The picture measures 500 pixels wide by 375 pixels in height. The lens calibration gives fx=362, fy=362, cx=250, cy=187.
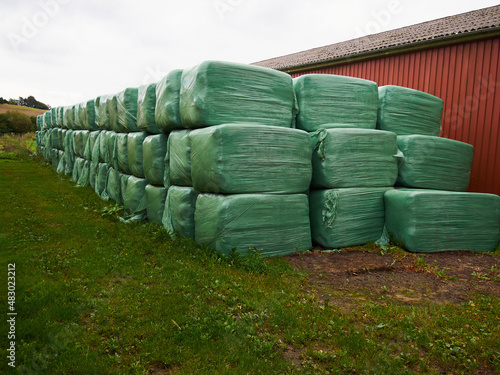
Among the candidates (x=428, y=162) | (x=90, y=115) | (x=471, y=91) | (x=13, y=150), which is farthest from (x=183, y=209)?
(x=13, y=150)

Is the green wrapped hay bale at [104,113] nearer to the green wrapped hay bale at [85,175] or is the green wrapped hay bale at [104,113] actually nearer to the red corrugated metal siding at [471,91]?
the green wrapped hay bale at [85,175]

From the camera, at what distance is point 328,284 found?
3525mm

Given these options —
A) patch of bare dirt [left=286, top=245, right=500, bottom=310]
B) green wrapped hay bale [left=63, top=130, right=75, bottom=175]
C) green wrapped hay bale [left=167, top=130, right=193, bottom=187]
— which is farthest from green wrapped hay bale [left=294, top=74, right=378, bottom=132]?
green wrapped hay bale [left=63, top=130, right=75, bottom=175]

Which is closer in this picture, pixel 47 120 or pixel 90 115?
pixel 90 115

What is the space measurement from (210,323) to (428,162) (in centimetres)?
412

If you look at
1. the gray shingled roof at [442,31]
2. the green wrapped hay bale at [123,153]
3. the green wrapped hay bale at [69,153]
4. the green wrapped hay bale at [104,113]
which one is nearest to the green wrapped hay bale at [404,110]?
the gray shingled roof at [442,31]

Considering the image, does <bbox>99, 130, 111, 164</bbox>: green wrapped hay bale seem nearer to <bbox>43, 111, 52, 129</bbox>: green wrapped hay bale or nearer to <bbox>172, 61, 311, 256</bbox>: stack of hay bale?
<bbox>172, 61, 311, 256</bbox>: stack of hay bale

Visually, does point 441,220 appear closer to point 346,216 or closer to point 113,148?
point 346,216

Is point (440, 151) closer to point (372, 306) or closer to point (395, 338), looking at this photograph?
point (372, 306)

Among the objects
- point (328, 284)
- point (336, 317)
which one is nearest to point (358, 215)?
point (328, 284)

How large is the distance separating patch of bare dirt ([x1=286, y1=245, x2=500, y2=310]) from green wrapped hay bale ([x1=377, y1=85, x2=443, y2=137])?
194 cm

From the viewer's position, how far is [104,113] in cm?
852

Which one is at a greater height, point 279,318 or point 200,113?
point 200,113

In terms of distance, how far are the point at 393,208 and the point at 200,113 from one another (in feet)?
9.06
